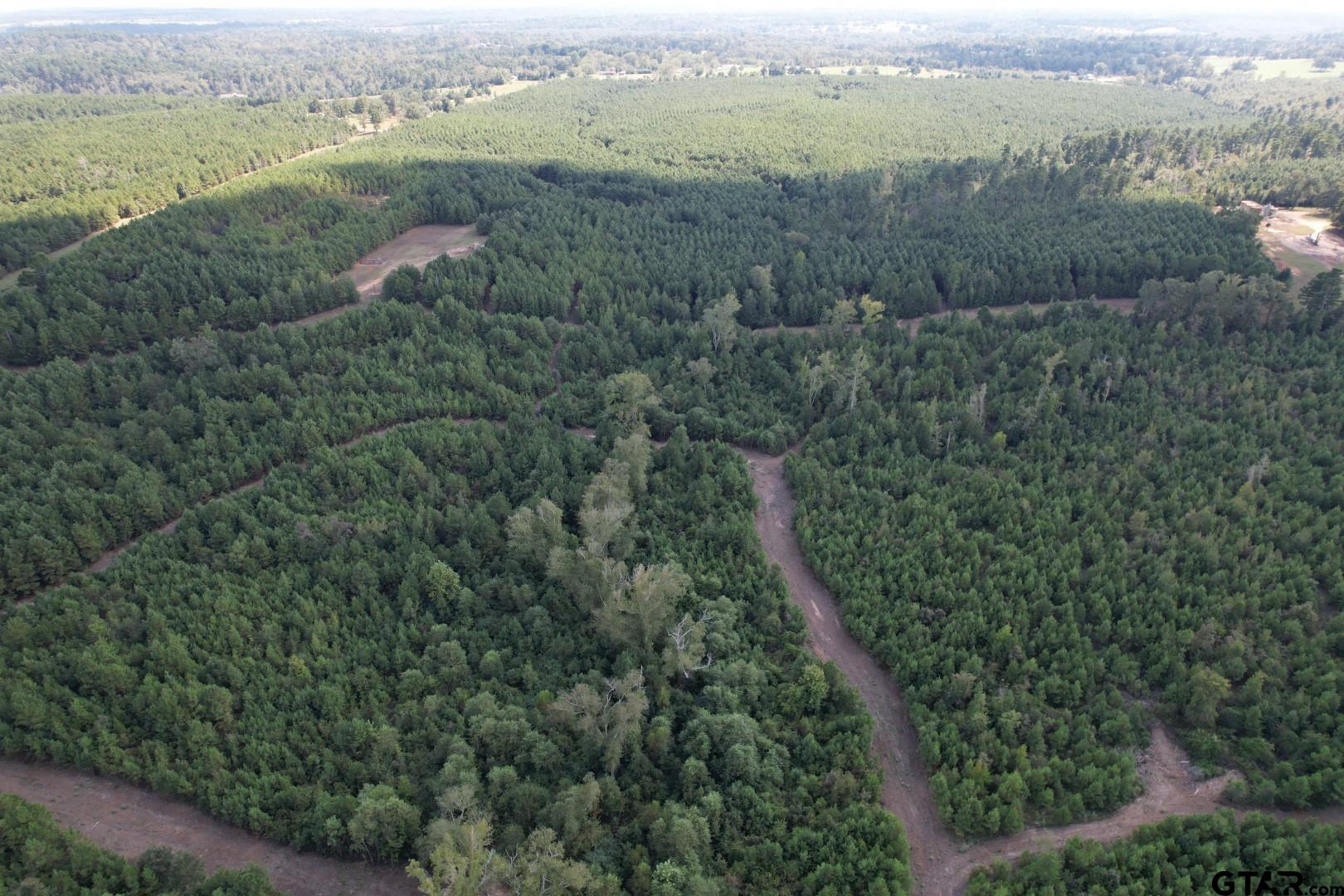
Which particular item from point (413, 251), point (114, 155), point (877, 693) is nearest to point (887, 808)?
point (877, 693)

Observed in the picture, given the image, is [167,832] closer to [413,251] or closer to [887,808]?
[887,808]

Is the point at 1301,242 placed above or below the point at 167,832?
above

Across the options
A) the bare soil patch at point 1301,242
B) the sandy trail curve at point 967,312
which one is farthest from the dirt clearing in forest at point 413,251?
the bare soil patch at point 1301,242

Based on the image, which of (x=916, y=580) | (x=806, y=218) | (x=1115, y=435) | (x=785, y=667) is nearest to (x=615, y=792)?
(x=785, y=667)

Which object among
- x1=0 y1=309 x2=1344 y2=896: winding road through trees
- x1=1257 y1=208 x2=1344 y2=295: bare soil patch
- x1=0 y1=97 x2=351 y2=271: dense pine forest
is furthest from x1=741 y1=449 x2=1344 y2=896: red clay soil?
x1=0 y1=97 x2=351 y2=271: dense pine forest

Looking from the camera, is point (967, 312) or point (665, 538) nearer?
point (665, 538)

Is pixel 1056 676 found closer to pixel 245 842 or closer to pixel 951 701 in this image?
pixel 951 701

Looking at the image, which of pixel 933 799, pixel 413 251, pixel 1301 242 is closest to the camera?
pixel 933 799
